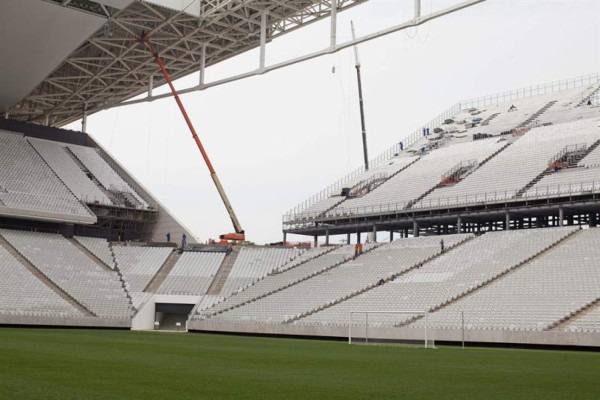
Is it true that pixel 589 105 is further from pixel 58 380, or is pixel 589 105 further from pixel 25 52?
pixel 58 380

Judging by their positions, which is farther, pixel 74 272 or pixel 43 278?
pixel 74 272

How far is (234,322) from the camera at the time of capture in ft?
136

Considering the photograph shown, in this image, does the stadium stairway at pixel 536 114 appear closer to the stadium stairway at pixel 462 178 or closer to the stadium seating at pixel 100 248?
the stadium stairway at pixel 462 178

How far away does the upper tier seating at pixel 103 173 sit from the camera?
59469 mm

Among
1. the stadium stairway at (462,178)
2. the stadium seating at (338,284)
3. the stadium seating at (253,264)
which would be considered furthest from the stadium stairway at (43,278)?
the stadium stairway at (462,178)

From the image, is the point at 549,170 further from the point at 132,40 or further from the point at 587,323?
the point at 132,40

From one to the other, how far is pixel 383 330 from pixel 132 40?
2340 cm

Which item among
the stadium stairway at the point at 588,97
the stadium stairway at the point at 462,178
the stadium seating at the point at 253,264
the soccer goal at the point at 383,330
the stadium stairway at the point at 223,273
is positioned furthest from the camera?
the stadium stairway at the point at 588,97

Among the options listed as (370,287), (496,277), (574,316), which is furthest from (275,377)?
(370,287)

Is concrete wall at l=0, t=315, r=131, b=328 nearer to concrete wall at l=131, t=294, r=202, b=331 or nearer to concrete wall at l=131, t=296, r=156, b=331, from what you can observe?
concrete wall at l=131, t=296, r=156, b=331

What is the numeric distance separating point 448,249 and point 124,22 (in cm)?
2173

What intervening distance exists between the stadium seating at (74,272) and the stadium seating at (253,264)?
666cm

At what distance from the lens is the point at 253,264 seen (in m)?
52.1

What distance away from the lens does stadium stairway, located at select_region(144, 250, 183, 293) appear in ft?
160
